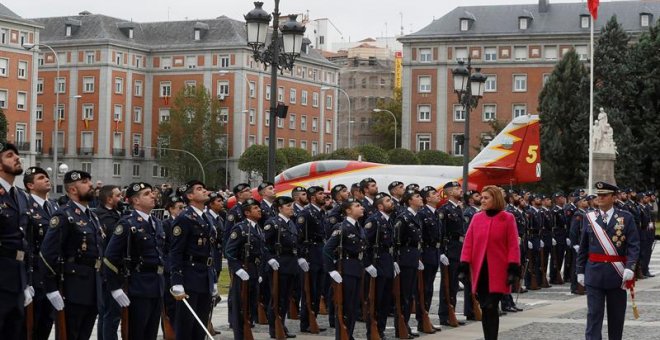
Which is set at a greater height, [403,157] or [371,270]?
[403,157]

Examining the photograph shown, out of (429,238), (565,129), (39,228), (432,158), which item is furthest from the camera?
(432,158)

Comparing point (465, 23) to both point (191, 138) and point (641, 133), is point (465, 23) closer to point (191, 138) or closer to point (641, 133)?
point (191, 138)

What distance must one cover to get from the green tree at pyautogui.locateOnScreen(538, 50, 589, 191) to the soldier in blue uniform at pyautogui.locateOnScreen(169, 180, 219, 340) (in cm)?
6157

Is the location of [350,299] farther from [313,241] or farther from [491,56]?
[491,56]

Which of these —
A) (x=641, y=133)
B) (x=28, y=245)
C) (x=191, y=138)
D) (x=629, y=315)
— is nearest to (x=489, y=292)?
(x=28, y=245)

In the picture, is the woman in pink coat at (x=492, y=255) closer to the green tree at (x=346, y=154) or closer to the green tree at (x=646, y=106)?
the green tree at (x=646, y=106)

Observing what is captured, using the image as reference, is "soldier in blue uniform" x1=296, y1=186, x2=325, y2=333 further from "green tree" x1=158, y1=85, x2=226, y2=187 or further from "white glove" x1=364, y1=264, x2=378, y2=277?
"green tree" x1=158, y1=85, x2=226, y2=187

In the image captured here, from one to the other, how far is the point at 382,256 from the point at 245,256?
1.90m

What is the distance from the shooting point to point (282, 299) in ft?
53.9

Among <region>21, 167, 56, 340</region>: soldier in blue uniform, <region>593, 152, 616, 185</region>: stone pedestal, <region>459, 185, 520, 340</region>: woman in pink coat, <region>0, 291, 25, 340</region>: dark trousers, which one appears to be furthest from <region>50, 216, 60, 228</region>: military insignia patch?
<region>593, 152, 616, 185</region>: stone pedestal

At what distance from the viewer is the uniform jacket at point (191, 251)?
1288 centimetres

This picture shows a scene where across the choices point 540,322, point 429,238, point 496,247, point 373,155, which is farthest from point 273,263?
point 373,155

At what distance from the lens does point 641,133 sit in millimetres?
71188

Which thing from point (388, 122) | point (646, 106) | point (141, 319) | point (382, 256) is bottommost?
point (141, 319)
